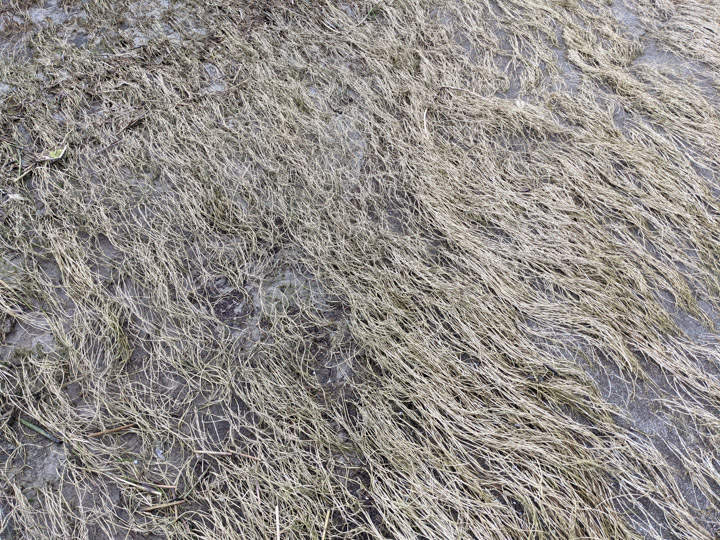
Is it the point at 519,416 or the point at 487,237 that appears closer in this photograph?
the point at 519,416

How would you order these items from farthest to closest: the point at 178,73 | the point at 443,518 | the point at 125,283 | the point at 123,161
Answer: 1. the point at 178,73
2. the point at 123,161
3. the point at 125,283
4. the point at 443,518

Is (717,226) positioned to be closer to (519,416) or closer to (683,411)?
(683,411)

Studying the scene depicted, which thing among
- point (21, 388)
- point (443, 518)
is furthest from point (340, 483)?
point (21, 388)

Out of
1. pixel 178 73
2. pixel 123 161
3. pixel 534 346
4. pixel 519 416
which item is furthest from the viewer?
pixel 178 73

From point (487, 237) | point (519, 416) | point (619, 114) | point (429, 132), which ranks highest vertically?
point (619, 114)

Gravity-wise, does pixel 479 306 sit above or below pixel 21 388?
above

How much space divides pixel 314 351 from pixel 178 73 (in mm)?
2028

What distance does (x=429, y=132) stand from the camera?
9.13 feet

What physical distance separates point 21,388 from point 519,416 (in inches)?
71.9

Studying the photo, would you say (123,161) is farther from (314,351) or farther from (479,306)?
(479,306)

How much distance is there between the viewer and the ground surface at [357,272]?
1.67 meters

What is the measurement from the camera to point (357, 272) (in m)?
2.21

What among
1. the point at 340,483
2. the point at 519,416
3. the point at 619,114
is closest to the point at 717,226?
the point at 619,114

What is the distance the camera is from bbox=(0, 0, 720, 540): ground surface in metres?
1.67
